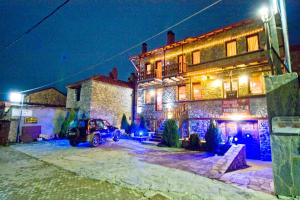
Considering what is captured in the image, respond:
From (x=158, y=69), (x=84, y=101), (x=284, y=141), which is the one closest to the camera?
(x=284, y=141)

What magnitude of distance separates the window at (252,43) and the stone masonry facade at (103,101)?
1521cm

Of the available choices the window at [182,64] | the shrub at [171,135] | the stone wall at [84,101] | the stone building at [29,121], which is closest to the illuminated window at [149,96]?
the window at [182,64]

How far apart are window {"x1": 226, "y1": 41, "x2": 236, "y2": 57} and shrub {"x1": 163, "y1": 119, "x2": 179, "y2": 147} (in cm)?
735

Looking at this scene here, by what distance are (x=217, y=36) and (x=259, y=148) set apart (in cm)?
949

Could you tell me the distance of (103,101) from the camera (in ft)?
69.3

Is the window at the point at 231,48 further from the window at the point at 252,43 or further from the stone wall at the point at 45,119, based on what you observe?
the stone wall at the point at 45,119

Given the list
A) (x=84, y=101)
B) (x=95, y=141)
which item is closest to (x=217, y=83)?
(x=95, y=141)

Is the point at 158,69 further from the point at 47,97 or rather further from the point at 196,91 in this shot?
the point at 47,97

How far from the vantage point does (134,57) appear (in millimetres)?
20750

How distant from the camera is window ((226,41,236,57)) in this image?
47.7 feet

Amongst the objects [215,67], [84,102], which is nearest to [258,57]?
[215,67]

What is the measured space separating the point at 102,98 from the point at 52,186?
52.3ft

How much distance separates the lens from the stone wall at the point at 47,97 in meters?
24.4

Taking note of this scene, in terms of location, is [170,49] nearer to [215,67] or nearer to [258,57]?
[215,67]
